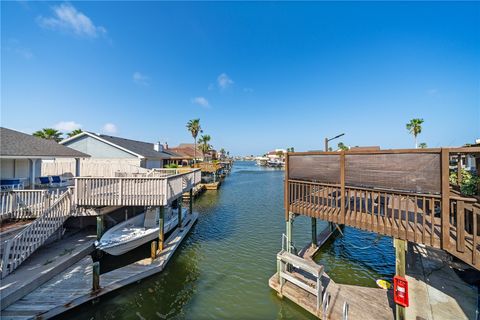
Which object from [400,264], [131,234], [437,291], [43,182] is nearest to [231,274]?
[131,234]

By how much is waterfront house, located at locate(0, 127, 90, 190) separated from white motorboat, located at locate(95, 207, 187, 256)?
20.0ft

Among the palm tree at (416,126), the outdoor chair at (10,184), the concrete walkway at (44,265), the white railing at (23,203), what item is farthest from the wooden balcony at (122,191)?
the palm tree at (416,126)

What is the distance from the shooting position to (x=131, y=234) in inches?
418

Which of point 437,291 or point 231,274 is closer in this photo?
point 437,291

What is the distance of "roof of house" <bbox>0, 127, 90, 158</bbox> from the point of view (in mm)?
10898

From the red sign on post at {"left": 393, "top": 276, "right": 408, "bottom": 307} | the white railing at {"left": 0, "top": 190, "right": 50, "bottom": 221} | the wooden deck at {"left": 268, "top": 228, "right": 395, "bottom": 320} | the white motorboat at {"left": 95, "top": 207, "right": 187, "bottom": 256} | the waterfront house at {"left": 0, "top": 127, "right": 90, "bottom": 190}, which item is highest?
the waterfront house at {"left": 0, "top": 127, "right": 90, "bottom": 190}

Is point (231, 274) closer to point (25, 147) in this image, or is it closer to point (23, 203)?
point (23, 203)

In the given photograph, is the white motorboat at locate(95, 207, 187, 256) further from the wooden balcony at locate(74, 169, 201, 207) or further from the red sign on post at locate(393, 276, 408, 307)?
the red sign on post at locate(393, 276, 408, 307)

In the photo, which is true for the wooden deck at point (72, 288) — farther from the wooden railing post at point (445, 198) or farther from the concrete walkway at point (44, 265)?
the wooden railing post at point (445, 198)

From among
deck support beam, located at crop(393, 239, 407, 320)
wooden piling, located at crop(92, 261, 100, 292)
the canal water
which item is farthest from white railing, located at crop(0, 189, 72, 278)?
deck support beam, located at crop(393, 239, 407, 320)

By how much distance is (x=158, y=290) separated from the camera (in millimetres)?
8305

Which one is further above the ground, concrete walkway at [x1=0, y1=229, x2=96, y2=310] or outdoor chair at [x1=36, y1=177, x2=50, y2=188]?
outdoor chair at [x1=36, y1=177, x2=50, y2=188]

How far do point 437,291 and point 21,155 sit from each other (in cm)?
1855

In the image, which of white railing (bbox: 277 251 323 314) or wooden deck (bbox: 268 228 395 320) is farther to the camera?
white railing (bbox: 277 251 323 314)
